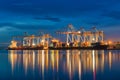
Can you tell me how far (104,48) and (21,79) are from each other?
103681 millimetres

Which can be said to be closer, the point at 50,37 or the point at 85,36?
the point at 85,36

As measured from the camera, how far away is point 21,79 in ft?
62.8

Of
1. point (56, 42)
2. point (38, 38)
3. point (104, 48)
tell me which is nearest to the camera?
point (104, 48)

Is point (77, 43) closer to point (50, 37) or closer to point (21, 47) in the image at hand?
point (50, 37)

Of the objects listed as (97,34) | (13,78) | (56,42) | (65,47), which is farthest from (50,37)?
(13,78)

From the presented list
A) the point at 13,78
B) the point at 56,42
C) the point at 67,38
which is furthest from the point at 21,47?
the point at 13,78

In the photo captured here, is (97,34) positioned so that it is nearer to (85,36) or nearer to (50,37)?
(85,36)

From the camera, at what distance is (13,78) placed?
19766 mm

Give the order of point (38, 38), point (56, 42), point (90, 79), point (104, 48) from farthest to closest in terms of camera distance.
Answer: point (38, 38), point (56, 42), point (104, 48), point (90, 79)

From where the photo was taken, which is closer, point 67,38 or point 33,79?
point 33,79

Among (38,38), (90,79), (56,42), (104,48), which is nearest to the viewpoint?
(90,79)

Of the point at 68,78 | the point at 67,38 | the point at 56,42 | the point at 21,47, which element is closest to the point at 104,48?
the point at 67,38

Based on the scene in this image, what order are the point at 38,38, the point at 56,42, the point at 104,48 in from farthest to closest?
the point at 38,38 < the point at 56,42 < the point at 104,48

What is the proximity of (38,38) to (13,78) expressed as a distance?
12634 cm
